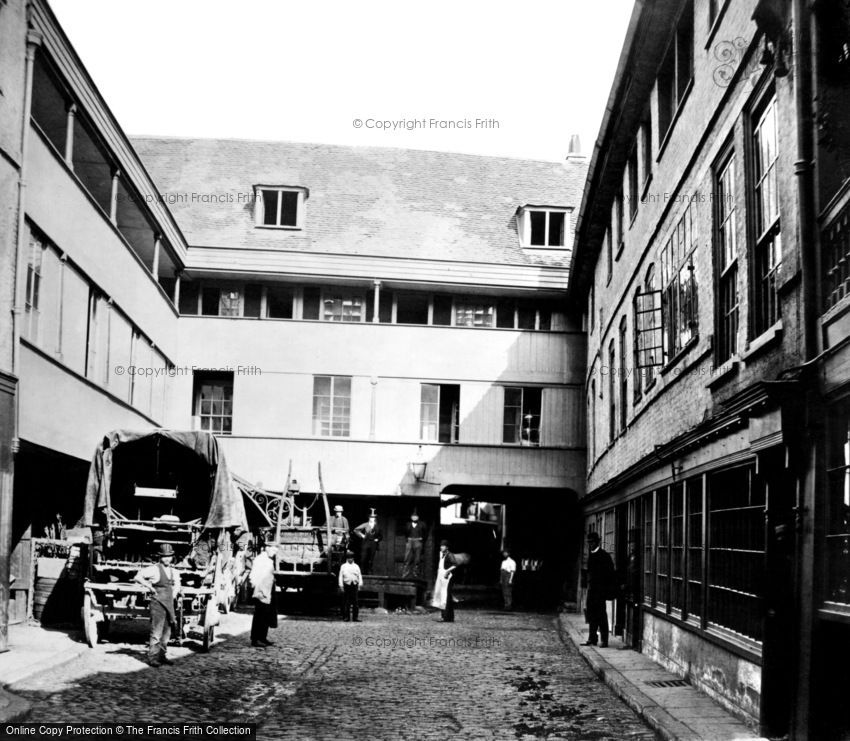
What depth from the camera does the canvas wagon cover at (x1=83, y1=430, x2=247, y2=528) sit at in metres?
17.2

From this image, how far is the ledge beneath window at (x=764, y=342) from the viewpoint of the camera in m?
9.42

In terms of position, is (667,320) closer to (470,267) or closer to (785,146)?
(785,146)

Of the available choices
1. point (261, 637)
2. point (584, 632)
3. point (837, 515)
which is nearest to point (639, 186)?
point (584, 632)

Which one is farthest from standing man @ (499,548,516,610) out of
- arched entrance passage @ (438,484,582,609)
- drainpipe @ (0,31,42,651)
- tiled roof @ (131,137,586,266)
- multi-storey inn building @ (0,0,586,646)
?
drainpipe @ (0,31,42,651)

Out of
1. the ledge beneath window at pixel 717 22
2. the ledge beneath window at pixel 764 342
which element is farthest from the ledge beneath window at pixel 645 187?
the ledge beneath window at pixel 764 342

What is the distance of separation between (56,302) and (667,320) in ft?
31.7

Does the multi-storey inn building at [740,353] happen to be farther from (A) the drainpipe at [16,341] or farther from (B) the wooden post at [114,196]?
(B) the wooden post at [114,196]

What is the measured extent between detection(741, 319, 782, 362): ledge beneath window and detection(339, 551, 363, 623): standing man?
14250 mm

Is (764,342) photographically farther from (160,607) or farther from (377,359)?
(377,359)

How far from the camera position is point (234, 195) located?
33625mm

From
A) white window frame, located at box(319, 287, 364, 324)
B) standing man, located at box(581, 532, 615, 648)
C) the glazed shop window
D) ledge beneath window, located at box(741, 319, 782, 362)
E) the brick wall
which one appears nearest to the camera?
the glazed shop window

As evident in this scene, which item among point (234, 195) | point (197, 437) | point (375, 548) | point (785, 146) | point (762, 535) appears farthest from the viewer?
point (234, 195)

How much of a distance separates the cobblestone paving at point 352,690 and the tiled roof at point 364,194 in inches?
615

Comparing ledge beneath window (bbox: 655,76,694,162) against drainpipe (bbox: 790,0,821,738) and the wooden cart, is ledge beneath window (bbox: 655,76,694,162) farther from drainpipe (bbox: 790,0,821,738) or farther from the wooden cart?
the wooden cart
